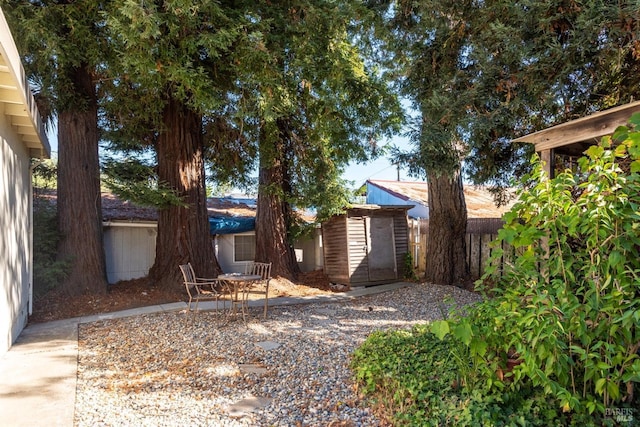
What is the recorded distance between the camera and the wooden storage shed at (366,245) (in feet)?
35.8

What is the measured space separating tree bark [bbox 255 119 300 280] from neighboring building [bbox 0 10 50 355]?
520 centimetres

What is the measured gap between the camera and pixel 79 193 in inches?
323

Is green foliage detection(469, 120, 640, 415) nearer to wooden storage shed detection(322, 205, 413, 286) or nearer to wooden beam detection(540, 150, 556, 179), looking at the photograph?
wooden beam detection(540, 150, 556, 179)

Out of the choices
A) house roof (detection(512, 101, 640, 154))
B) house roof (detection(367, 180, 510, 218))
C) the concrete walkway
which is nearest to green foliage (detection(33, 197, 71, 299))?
the concrete walkway

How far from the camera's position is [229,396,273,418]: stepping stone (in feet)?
11.0

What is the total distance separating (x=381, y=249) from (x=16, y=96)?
882 centimetres

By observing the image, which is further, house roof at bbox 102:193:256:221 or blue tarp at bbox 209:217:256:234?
blue tarp at bbox 209:217:256:234

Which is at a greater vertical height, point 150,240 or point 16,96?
point 16,96

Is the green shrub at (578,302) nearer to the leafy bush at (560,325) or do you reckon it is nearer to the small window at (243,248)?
the leafy bush at (560,325)

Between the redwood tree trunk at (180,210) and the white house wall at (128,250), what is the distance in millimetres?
2556

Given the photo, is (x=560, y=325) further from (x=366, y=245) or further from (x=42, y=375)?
(x=366, y=245)

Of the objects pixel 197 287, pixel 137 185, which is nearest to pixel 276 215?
pixel 137 185

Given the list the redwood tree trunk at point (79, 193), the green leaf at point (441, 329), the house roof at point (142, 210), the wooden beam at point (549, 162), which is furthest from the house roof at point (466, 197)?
the green leaf at point (441, 329)

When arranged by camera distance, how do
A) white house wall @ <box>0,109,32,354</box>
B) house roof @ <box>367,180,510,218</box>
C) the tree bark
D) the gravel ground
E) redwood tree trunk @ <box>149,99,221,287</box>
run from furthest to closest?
1. house roof @ <box>367,180,510,218</box>
2. the tree bark
3. redwood tree trunk @ <box>149,99,221,287</box>
4. white house wall @ <box>0,109,32,354</box>
5. the gravel ground
